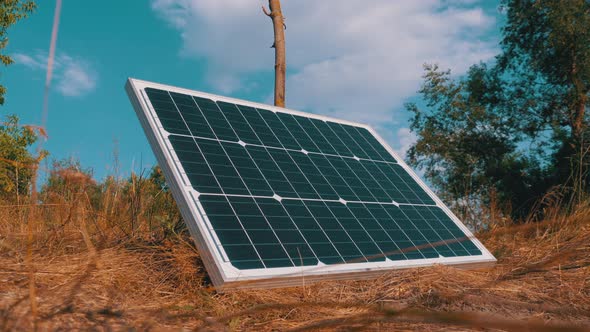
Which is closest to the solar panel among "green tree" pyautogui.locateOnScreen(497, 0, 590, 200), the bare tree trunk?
the bare tree trunk

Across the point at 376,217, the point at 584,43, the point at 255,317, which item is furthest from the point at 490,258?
the point at 584,43

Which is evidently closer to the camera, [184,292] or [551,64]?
[184,292]

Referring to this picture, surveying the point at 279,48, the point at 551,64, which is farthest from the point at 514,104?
the point at 279,48

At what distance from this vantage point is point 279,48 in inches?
529

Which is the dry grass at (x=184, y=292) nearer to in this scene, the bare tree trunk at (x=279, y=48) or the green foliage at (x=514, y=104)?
the bare tree trunk at (x=279, y=48)

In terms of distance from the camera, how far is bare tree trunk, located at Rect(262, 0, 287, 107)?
13172 millimetres

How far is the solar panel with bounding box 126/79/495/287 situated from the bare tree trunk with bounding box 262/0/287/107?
180 inches

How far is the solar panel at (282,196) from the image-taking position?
4.88 metres

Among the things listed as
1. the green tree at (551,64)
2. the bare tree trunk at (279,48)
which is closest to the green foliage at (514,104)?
the green tree at (551,64)

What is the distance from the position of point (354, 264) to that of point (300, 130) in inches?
125

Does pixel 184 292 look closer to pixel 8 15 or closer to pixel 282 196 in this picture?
pixel 282 196

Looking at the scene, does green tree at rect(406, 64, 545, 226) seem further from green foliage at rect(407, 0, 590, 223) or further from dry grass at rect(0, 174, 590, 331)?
dry grass at rect(0, 174, 590, 331)

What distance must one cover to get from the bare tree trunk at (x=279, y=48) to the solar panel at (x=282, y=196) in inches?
180

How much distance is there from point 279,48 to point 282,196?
8.26 metres
